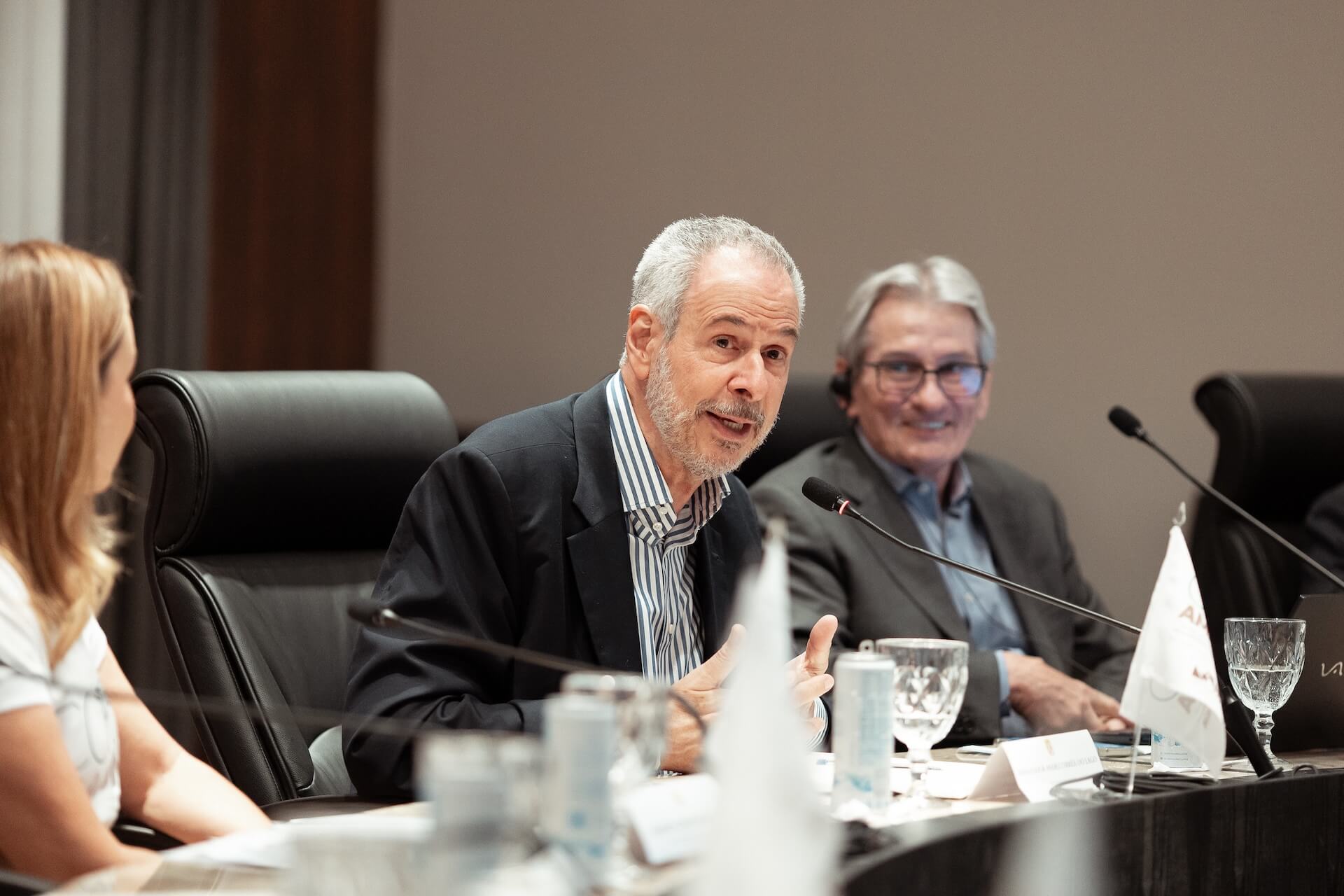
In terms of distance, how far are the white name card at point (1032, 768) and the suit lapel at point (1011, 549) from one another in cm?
122

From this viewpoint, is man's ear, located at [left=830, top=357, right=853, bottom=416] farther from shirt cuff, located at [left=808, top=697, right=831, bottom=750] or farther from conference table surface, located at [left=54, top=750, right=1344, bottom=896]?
conference table surface, located at [left=54, top=750, right=1344, bottom=896]

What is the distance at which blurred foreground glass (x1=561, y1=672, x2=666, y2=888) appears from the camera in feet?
3.68

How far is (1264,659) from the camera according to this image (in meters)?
1.75

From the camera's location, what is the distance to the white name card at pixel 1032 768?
1519mm

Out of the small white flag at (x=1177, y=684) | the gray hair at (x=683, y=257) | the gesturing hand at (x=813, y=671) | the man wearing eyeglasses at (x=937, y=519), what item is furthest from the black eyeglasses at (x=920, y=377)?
the small white flag at (x=1177, y=684)

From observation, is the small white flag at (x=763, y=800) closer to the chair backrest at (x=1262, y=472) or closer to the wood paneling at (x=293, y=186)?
the chair backrest at (x=1262, y=472)

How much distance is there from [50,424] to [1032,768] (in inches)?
39.8

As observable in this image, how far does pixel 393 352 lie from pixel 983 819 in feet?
10.2

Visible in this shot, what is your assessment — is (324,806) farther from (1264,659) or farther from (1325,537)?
(1325,537)

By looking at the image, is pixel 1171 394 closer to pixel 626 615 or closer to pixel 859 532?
pixel 859 532

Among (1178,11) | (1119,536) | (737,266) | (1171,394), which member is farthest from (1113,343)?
(737,266)

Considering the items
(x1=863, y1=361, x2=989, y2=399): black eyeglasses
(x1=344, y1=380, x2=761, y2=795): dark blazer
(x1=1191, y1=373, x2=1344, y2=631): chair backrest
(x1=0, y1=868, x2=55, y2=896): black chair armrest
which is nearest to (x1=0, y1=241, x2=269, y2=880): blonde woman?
(x1=0, y1=868, x2=55, y2=896): black chair armrest

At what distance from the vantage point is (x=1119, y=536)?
3.33 meters

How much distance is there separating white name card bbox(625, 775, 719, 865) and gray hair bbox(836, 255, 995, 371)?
74.0 inches
